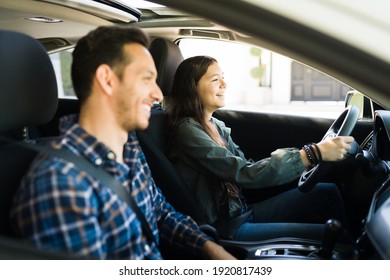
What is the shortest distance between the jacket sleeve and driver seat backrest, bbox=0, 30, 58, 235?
688mm

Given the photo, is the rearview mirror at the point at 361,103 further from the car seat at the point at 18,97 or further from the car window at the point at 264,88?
the car seat at the point at 18,97

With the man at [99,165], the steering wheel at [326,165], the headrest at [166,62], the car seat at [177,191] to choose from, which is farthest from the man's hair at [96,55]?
the steering wheel at [326,165]

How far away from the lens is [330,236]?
1413mm

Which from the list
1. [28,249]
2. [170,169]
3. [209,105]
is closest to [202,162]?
[170,169]

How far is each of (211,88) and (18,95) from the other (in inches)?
36.4

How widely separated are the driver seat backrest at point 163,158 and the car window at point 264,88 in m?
0.38

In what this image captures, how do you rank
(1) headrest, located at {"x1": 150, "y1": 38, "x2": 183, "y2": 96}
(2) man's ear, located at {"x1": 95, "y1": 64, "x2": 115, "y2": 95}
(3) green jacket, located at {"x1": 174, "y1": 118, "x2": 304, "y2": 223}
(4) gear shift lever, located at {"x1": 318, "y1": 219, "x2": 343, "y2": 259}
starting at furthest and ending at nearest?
(1) headrest, located at {"x1": 150, "y1": 38, "x2": 183, "y2": 96}
(3) green jacket, located at {"x1": 174, "y1": 118, "x2": 304, "y2": 223}
(4) gear shift lever, located at {"x1": 318, "y1": 219, "x2": 343, "y2": 259}
(2) man's ear, located at {"x1": 95, "y1": 64, "x2": 115, "y2": 95}

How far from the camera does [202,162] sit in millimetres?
1783


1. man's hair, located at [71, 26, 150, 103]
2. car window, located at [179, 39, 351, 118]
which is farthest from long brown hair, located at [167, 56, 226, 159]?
man's hair, located at [71, 26, 150, 103]

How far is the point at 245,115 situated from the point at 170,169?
1.07 metres

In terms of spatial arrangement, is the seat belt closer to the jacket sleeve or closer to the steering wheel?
the jacket sleeve

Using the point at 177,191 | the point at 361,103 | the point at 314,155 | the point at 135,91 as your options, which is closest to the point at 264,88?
the point at 361,103

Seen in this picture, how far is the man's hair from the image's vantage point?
3.58 ft

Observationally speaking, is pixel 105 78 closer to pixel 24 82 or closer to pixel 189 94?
pixel 24 82
